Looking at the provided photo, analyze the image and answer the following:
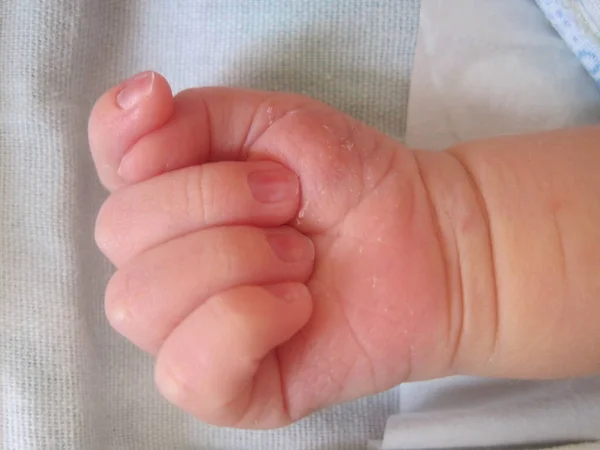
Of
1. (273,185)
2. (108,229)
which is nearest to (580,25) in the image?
(273,185)

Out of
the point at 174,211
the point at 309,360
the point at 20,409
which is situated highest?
the point at 174,211

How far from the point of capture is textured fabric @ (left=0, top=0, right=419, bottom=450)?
65cm

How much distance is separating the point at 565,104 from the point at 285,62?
0.30m

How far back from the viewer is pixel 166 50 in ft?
2.38

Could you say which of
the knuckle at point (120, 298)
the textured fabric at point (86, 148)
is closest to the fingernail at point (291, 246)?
the knuckle at point (120, 298)

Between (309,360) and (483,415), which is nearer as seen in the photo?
(309,360)

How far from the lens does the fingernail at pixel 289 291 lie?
500 millimetres

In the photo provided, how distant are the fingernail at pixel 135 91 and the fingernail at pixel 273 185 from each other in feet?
0.34

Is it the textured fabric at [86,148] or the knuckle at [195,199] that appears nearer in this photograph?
the knuckle at [195,199]

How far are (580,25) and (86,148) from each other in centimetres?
52

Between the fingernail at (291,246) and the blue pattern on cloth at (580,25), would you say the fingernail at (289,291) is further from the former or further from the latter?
the blue pattern on cloth at (580,25)

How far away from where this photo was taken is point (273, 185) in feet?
1.71

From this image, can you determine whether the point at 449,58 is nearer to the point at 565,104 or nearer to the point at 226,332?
the point at 565,104

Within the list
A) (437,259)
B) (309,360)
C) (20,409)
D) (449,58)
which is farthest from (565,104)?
(20,409)
